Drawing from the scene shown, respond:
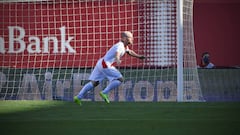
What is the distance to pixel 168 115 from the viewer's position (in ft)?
36.7

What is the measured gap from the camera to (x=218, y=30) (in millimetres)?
24906

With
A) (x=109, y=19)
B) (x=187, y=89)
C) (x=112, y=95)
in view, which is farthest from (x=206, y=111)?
(x=109, y=19)

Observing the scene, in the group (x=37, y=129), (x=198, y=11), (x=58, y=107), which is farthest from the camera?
(x=198, y=11)

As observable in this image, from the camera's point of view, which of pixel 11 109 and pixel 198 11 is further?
pixel 198 11

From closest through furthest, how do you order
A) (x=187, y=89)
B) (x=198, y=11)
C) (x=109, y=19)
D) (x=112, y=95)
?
(x=187, y=89) < (x=112, y=95) < (x=109, y=19) < (x=198, y=11)

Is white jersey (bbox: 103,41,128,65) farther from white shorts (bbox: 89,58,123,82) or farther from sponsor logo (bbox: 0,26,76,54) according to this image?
sponsor logo (bbox: 0,26,76,54)

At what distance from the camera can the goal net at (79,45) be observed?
17.7m

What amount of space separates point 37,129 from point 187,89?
7.79 m

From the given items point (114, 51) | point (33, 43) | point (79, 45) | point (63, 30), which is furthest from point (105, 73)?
→ point (33, 43)

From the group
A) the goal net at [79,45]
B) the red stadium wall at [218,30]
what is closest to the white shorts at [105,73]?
the goal net at [79,45]

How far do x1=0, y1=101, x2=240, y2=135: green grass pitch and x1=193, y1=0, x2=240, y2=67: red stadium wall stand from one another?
37.7ft

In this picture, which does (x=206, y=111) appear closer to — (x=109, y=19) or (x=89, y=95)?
(x=89, y=95)

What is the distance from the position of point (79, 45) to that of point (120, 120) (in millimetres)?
9649

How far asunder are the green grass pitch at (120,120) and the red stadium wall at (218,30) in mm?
11501
